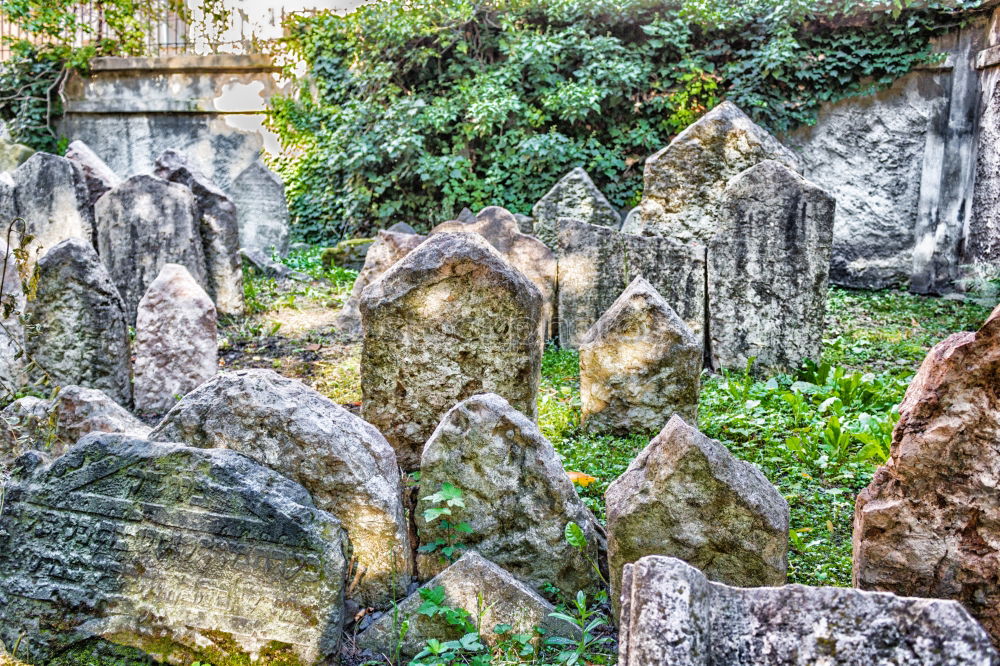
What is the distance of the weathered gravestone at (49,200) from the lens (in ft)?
26.6

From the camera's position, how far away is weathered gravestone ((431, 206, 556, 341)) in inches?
302

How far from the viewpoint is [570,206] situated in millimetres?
9516

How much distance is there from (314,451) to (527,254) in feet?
16.0

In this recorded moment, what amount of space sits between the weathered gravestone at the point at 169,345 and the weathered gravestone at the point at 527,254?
251cm

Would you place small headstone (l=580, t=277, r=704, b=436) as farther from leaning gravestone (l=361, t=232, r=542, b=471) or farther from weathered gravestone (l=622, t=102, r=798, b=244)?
weathered gravestone (l=622, t=102, r=798, b=244)

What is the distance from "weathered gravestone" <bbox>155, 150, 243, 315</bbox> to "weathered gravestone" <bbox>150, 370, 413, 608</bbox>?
17.2 feet

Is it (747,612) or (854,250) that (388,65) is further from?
(747,612)

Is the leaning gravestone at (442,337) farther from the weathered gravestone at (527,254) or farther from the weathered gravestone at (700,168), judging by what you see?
the weathered gravestone at (700,168)

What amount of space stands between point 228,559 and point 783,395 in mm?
4043

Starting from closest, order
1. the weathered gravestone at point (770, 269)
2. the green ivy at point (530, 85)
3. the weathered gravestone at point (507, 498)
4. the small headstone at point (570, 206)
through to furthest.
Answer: the weathered gravestone at point (507, 498)
the weathered gravestone at point (770, 269)
the small headstone at point (570, 206)
the green ivy at point (530, 85)

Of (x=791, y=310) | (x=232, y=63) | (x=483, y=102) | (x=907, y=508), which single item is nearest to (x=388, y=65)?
(x=483, y=102)

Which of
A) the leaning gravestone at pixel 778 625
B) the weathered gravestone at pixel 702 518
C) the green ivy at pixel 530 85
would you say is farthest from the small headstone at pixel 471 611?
the green ivy at pixel 530 85

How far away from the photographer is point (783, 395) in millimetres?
5742

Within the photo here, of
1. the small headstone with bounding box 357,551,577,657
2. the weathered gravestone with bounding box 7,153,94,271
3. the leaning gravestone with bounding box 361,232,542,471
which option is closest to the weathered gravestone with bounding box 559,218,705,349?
the leaning gravestone with bounding box 361,232,542,471
